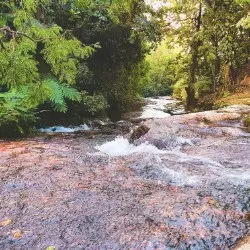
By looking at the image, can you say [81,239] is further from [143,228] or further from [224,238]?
[224,238]

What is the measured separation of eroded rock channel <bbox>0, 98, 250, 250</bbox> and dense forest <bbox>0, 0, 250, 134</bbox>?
0.94 meters

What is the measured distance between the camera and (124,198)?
367 cm

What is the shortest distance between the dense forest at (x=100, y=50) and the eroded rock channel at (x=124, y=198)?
3.07 ft

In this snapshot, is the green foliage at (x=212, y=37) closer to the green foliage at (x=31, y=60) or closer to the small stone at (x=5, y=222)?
the green foliage at (x=31, y=60)

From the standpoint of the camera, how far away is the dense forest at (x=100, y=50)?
11.2ft

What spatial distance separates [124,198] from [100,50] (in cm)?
1078

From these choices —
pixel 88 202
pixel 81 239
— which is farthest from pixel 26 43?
pixel 81 239

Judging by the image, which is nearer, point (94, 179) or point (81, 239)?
point (81, 239)

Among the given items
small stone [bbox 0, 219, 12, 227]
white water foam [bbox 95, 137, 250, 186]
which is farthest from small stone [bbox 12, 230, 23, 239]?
white water foam [bbox 95, 137, 250, 186]

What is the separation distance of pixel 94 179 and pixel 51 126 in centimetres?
790

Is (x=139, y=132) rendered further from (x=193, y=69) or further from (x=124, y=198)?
(x=193, y=69)

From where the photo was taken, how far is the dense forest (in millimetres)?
3408

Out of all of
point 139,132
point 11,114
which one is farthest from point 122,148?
point 11,114

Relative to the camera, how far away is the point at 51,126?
39.1 feet
